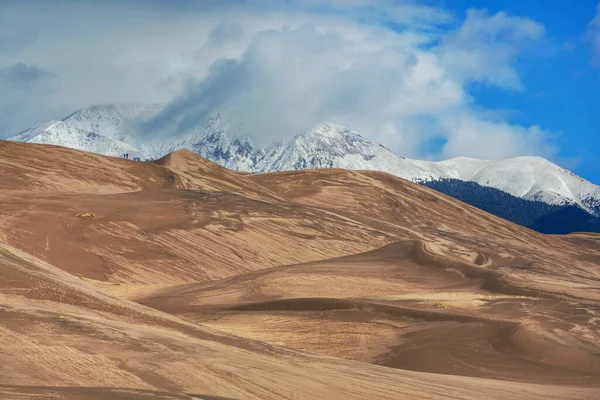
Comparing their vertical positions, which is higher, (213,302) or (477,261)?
(477,261)

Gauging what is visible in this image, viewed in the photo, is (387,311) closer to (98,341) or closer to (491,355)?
(491,355)

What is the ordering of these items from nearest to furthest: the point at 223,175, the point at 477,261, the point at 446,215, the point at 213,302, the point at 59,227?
the point at 213,302 → the point at 59,227 → the point at 477,261 → the point at 223,175 → the point at 446,215

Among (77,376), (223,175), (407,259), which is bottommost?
(77,376)

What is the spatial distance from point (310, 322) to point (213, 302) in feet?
19.6

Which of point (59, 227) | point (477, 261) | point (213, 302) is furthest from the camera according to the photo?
point (477, 261)

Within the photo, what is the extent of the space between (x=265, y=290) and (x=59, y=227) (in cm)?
1796

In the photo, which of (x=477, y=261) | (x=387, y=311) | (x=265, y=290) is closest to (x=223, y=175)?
(x=477, y=261)

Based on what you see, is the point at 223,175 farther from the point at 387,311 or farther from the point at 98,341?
the point at 98,341

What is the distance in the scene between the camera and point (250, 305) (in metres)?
28.9

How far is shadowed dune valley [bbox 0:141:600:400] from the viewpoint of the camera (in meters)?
14.2

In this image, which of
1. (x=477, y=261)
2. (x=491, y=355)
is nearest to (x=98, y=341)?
(x=491, y=355)

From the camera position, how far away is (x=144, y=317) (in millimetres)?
18719

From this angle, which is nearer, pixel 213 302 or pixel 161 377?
pixel 161 377

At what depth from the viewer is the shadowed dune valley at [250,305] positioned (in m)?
14.2
